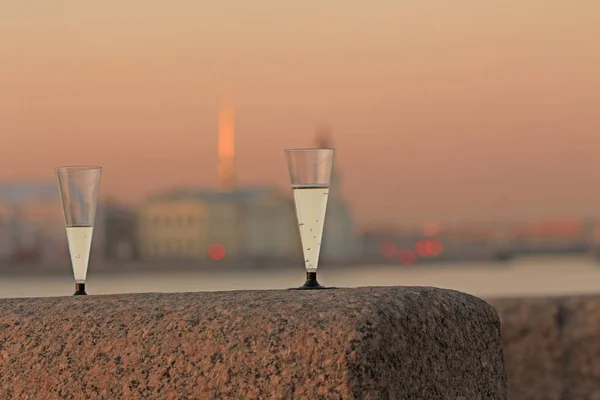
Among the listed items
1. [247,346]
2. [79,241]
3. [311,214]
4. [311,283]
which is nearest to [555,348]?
[311,283]

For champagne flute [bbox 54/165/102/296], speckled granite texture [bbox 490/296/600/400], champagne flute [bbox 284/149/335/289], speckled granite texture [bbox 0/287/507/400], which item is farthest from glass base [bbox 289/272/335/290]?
speckled granite texture [bbox 490/296/600/400]

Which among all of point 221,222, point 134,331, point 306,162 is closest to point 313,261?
point 306,162

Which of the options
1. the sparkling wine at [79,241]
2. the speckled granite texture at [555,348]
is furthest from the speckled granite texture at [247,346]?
the speckled granite texture at [555,348]

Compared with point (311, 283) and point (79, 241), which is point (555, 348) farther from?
point (79, 241)

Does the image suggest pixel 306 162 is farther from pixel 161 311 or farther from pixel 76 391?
pixel 76 391

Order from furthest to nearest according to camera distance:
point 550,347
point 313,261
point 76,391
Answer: point 550,347 → point 313,261 → point 76,391

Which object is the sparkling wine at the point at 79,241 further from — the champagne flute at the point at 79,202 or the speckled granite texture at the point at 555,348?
the speckled granite texture at the point at 555,348
